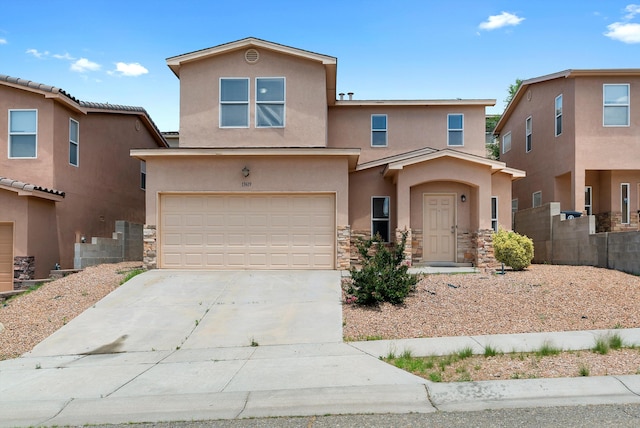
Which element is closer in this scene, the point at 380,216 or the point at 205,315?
the point at 205,315

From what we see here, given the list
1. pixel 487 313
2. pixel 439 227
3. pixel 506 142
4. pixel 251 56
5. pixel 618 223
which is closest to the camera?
pixel 487 313

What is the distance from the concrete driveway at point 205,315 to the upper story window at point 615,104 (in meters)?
11.5

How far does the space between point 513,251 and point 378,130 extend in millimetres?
7472

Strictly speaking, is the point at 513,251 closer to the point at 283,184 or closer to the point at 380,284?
the point at 380,284

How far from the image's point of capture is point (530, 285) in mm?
11836

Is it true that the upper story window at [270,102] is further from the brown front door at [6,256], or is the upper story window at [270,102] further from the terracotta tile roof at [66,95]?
the brown front door at [6,256]

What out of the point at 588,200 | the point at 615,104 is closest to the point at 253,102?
the point at 615,104

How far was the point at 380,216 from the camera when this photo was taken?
1689 centimetres

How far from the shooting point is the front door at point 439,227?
1622cm

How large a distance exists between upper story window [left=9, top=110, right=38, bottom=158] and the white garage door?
507 cm

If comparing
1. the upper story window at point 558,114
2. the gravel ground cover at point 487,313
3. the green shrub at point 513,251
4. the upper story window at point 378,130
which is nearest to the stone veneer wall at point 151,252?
the gravel ground cover at point 487,313

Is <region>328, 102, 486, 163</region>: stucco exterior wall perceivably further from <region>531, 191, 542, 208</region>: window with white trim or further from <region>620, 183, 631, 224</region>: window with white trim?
<region>620, 183, 631, 224</region>: window with white trim

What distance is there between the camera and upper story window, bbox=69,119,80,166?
55.3ft

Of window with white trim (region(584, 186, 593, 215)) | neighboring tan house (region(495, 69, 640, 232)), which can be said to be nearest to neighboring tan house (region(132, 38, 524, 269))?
neighboring tan house (region(495, 69, 640, 232))
